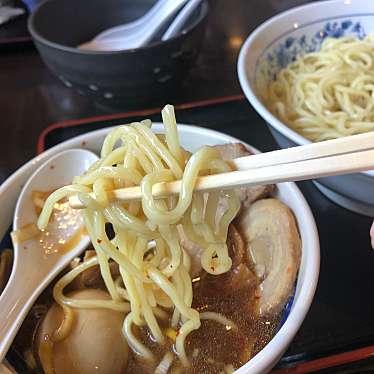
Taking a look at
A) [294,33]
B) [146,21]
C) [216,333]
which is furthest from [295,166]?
[146,21]

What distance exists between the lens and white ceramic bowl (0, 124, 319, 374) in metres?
0.72

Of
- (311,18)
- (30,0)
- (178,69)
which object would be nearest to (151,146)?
(178,69)

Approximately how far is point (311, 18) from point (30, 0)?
1106mm

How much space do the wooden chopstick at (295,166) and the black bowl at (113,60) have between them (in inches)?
25.3

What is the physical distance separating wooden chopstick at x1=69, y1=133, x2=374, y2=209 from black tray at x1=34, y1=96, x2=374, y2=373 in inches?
14.6

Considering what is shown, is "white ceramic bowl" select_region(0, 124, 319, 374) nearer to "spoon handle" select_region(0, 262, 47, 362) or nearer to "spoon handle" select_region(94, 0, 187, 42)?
"spoon handle" select_region(0, 262, 47, 362)

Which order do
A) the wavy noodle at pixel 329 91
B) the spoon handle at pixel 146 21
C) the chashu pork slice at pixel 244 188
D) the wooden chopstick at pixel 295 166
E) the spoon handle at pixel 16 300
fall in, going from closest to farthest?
the wooden chopstick at pixel 295 166, the spoon handle at pixel 16 300, the chashu pork slice at pixel 244 188, the wavy noodle at pixel 329 91, the spoon handle at pixel 146 21

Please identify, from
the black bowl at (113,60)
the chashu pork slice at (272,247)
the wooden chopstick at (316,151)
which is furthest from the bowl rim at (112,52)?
the wooden chopstick at (316,151)

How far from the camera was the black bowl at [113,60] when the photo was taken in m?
1.26

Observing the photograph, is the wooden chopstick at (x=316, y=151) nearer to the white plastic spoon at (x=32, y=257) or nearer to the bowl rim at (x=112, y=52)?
the white plastic spoon at (x=32, y=257)

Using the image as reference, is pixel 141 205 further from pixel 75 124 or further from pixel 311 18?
pixel 311 18

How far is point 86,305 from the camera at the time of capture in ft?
2.83

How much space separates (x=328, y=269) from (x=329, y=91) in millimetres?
546

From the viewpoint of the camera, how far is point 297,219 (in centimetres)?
90
